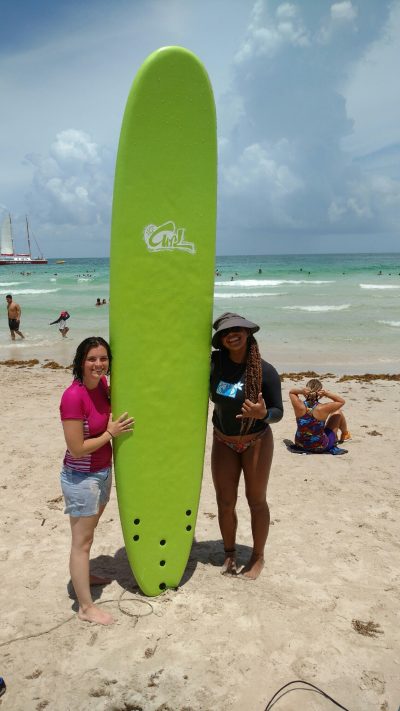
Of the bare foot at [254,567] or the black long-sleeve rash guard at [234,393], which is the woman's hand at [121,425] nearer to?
the black long-sleeve rash guard at [234,393]

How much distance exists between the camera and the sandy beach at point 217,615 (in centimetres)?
228

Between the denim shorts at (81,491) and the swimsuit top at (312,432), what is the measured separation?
10.9ft

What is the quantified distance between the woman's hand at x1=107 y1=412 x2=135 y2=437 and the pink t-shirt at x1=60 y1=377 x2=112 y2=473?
3 cm

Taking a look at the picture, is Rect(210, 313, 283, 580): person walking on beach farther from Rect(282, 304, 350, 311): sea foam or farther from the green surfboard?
Rect(282, 304, 350, 311): sea foam

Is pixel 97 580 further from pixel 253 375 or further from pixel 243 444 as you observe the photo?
pixel 253 375

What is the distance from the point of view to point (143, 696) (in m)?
2.23

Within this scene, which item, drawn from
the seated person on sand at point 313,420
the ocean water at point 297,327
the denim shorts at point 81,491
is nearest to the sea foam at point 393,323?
the ocean water at point 297,327

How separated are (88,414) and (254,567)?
60.5 inches

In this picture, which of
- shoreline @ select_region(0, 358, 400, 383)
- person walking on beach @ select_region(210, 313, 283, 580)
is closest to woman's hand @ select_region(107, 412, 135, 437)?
person walking on beach @ select_region(210, 313, 283, 580)

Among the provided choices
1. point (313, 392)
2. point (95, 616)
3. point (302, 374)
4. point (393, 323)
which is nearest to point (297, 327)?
point (393, 323)

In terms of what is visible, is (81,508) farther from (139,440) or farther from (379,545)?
(379,545)

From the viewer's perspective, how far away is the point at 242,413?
8.98 feet

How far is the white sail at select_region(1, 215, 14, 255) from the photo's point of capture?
74.5m

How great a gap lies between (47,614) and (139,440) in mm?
1099
